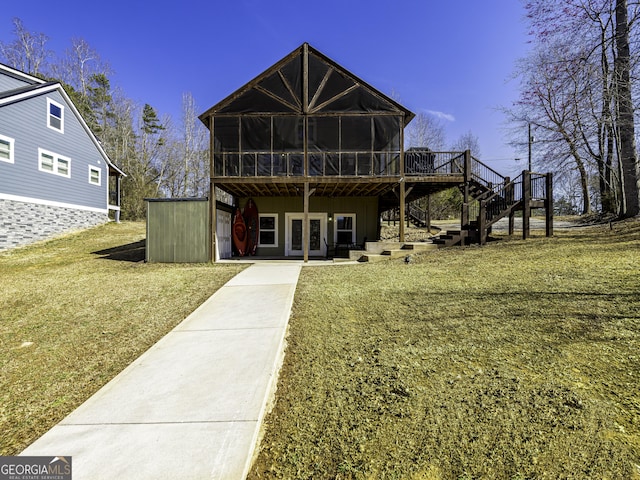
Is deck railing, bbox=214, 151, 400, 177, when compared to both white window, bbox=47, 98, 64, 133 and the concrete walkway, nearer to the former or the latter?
the concrete walkway

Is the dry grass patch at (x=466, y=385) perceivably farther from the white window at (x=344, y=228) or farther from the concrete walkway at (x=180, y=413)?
the white window at (x=344, y=228)

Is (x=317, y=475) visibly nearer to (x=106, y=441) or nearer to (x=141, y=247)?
(x=106, y=441)

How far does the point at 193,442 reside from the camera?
7.13ft

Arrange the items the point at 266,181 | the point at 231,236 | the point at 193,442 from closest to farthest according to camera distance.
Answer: the point at 193,442, the point at 266,181, the point at 231,236

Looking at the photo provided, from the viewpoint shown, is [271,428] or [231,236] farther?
[231,236]

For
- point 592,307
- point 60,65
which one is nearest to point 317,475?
point 592,307

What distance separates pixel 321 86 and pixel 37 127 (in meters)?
14.6

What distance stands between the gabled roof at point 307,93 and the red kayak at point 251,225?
4.39 meters

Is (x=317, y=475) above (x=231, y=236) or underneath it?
underneath

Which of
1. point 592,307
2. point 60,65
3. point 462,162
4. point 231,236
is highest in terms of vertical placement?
point 60,65

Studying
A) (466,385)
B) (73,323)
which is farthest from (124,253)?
(466,385)

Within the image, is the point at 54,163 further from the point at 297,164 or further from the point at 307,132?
the point at 307,132

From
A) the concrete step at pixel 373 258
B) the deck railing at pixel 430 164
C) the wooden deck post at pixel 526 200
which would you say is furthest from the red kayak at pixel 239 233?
the wooden deck post at pixel 526 200

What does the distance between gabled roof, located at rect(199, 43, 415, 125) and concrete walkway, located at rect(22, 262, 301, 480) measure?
9.56 metres
